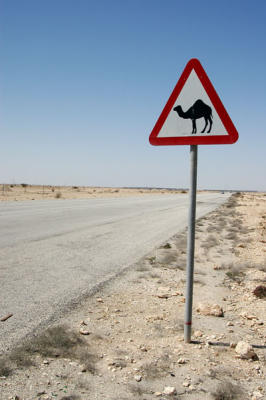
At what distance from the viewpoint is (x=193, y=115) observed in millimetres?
2891

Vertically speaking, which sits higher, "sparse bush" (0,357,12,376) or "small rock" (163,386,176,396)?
"small rock" (163,386,176,396)

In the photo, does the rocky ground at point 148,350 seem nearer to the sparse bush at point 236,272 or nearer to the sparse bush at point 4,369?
the sparse bush at point 4,369

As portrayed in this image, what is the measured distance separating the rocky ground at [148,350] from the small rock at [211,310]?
0.4 inches

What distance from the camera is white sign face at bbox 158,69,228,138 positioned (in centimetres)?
286

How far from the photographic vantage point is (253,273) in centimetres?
557

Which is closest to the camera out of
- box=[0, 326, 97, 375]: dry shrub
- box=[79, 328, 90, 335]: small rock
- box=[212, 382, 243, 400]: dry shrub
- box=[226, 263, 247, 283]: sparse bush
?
box=[212, 382, 243, 400]: dry shrub

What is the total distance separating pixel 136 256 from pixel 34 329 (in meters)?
3.78

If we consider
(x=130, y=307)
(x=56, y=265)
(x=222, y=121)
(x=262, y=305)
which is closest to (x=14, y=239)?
(x=56, y=265)

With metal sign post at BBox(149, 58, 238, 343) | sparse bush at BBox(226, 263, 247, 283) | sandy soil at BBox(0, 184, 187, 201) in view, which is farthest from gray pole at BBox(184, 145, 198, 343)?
sandy soil at BBox(0, 184, 187, 201)

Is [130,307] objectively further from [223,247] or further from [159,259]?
[223,247]

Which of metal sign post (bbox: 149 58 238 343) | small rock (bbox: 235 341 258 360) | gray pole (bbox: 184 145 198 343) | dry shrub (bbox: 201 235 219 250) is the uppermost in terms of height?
metal sign post (bbox: 149 58 238 343)

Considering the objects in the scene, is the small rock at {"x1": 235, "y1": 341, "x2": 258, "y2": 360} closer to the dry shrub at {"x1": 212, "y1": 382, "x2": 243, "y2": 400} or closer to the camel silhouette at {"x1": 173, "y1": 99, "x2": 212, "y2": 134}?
the dry shrub at {"x1": 212, "y1": 382, "x2": 243, "y2": 400}

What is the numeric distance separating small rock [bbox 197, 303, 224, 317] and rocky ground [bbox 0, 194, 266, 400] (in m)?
0.01

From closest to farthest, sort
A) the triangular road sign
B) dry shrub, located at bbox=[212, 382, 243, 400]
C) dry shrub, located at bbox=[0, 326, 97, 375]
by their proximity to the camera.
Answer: dry shrub, located at bbox=[212, 382, 243, 400]
dry shrub, located at bbox=[0, 326, 97, 375]
the triangular road sign
